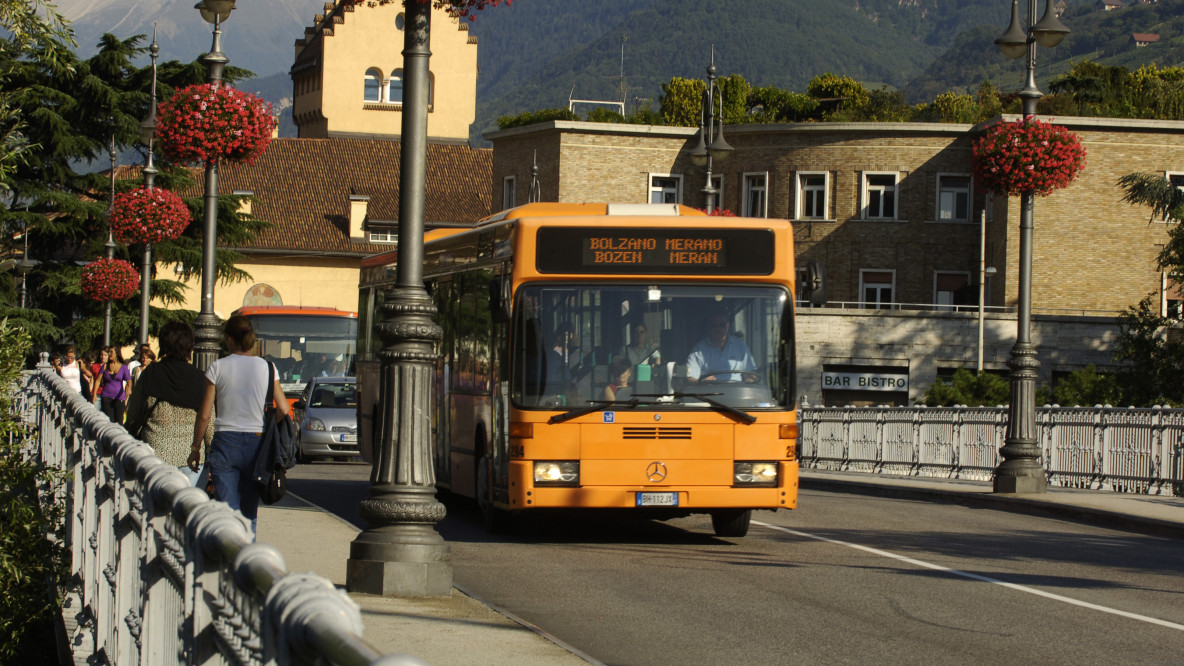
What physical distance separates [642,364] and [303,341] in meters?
26.4

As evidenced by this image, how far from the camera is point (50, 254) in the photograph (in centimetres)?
5303

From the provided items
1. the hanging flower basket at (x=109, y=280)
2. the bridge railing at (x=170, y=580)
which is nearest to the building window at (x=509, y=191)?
the hanging flower basket at (x=109, y=280)

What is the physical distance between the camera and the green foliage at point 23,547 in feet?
31.8

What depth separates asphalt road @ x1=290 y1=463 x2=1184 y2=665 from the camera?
30.7 feet

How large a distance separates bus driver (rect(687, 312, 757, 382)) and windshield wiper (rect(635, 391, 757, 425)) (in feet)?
0.51

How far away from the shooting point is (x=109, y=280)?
132 ft

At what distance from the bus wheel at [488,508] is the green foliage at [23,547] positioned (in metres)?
5.53

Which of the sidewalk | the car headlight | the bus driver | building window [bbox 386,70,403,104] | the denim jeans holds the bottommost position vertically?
the sidewalk

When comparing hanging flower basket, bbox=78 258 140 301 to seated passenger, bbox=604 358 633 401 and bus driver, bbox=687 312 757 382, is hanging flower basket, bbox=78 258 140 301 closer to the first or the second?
seated passenger, bbox=604 358 633 401

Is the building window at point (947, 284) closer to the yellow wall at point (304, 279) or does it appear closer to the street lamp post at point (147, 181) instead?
the yellow wall at point (304, 279)

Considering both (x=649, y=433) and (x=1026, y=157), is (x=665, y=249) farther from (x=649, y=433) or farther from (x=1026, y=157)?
(x=1026, y=157)

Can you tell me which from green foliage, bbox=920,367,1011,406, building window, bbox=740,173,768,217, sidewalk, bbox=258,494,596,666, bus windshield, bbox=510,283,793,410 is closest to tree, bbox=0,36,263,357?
building window, bbox=740,173,768,217

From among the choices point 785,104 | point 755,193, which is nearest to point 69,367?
point 755,193

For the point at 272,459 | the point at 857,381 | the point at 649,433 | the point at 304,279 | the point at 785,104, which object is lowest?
the point at 272,459
